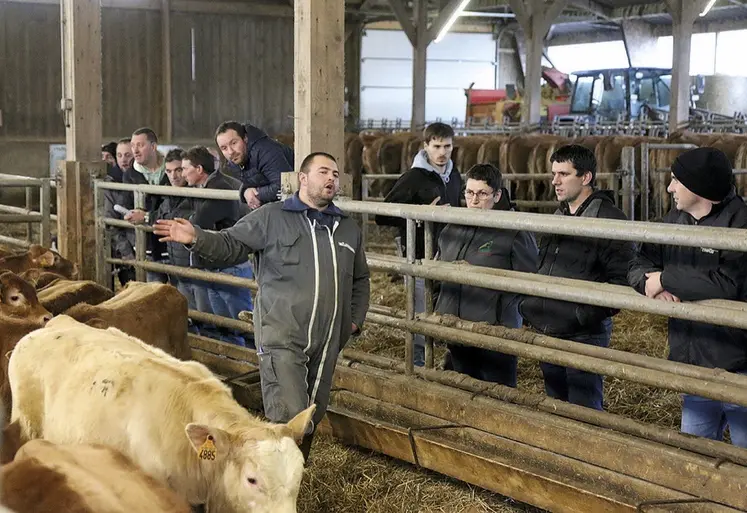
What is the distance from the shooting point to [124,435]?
3789 millimetres

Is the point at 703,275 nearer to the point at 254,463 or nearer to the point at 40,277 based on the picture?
the point at 254,463

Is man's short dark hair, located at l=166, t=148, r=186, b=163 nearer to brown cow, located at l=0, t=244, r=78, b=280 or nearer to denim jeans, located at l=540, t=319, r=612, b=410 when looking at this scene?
brown cow, located at l=0, t=244, r=78, b=280

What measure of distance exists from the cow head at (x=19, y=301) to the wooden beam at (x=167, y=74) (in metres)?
15.9

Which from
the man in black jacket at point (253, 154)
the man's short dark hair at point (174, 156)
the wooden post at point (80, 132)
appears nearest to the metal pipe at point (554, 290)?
the man in black jacket at point (253, 154)

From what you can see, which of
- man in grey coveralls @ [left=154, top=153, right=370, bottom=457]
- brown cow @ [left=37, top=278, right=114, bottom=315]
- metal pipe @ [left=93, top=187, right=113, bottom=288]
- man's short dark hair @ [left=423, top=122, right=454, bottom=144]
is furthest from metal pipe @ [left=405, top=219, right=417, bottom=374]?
metal pipe @ [left=93, top=187, right=113, bottom=288]

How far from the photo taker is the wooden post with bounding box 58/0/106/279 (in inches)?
317

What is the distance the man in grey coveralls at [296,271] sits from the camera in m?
4.24

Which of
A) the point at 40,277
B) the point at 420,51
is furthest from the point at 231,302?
the point at 420,51

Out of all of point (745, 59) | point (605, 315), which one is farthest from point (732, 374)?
point (745, 59)

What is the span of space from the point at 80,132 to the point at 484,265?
465 centimetres

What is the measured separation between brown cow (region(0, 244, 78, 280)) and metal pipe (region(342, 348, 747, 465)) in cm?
297

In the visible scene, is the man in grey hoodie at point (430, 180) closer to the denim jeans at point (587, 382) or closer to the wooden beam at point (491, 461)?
the wooden beam at point (491, 461)

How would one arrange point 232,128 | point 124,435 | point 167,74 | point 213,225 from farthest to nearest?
1. point 167,74
2. point 213,225
3. point 232,128
4. point 124,435

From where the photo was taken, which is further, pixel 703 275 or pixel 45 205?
pixel 45 205
